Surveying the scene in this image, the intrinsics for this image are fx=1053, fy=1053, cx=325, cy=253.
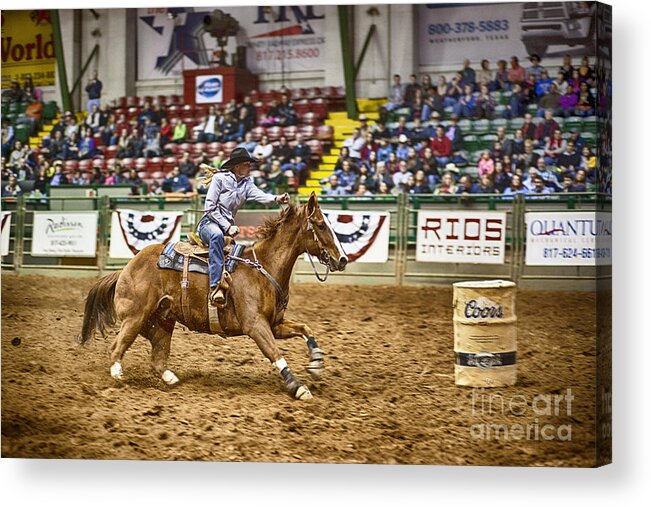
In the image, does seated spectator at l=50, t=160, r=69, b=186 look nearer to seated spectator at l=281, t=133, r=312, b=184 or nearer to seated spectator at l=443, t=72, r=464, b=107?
seated spectator at l=281, t=133, r=312, b=184

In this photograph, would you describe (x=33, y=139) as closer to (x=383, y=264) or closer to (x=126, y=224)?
(x=126, y=224)

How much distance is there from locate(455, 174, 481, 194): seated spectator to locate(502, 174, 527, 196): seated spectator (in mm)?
287

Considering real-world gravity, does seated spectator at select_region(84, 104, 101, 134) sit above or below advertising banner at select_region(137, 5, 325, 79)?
below

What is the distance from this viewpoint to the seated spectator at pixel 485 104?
9469mm

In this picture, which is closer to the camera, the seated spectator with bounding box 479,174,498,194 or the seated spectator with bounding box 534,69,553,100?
the seated spectator with bounding box 534,69,553,100

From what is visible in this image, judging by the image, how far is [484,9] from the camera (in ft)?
30.9

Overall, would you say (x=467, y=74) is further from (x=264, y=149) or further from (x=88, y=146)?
(x=88, y=146)

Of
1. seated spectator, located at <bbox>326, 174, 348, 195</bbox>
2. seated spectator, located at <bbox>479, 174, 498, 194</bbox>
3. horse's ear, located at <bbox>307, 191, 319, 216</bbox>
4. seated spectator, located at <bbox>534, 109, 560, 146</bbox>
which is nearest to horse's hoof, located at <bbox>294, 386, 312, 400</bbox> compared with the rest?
horse's ear, located at <bbox>307, 191, 319, 216</bbox>

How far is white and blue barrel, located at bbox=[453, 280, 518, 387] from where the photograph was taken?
30.3 ft

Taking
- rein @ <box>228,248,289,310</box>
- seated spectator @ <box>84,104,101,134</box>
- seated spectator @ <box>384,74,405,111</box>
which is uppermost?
seated spectator @ <box>384,74,405,111</box>

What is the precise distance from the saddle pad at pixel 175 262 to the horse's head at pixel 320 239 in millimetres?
967

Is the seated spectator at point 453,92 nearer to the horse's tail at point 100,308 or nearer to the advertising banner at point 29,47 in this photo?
the horse's tail at point 100,308

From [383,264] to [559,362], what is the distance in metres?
1.88

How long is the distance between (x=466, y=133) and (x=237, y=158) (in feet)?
6.91
